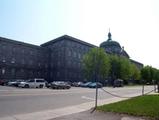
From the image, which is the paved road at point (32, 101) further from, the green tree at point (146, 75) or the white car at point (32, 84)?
the green tree at point (146, 75)

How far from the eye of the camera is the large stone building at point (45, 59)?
267 feet

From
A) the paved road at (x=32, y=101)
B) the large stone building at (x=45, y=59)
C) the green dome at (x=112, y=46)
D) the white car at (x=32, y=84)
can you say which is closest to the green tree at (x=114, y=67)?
the large stone building at (x=45, y=59)

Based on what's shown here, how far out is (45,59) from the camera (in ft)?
318

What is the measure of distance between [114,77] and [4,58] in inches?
1633

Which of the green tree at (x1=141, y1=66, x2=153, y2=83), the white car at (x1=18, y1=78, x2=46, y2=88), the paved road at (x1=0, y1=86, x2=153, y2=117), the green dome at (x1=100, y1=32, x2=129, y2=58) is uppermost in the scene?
the green dome at (x1=100, y1=32, x2=129, y2=58)

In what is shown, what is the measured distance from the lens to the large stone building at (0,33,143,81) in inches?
3206

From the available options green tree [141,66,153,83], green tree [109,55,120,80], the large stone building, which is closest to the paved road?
the large stone building

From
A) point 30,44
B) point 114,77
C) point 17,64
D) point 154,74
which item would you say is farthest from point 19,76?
point 154,74

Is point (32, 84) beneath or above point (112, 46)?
beneath

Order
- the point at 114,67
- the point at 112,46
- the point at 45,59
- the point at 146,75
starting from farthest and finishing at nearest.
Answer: the point at 146,75, the point at 112,46, the point at 45,59, the point at 114,67

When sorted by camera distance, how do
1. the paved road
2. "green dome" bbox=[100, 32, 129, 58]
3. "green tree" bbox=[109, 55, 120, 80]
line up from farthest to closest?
"green dome" bbox=[100, 32, 129, 58] → "green tree" bbox=[109, 55, 120, 80] → the paved road

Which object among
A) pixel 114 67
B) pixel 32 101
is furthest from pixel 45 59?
pixel 32 101

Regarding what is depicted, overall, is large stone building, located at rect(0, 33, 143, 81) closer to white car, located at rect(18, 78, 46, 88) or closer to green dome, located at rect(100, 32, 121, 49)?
green dome, located at rect(100, 32, 121, 49)

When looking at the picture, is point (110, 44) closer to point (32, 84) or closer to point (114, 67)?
point (114, 67)
